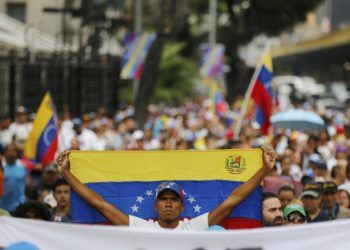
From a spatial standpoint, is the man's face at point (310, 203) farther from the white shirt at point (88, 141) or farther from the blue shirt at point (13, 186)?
the white shirt at point (88, 141)

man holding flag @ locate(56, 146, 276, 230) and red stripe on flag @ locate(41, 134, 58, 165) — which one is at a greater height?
red stripe on flag @ locate(41, 134, 58, 165)

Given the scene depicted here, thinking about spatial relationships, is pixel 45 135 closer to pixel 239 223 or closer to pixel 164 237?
pixel 239 223

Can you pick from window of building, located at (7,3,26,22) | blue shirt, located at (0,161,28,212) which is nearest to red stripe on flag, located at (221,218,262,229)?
blue shirt, located at (0,161,28,212)

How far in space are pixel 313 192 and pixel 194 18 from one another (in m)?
44.8

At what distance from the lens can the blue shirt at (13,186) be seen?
1305 cm

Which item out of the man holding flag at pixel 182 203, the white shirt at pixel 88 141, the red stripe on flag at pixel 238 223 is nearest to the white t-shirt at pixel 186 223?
the man holding flag at pixel 182 203

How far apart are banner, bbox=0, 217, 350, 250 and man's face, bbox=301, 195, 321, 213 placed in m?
4.53

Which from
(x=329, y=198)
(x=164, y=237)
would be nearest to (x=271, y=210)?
(x=329, y=198)

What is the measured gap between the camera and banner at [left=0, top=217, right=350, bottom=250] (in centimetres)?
604

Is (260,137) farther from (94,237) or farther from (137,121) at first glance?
(94,237)

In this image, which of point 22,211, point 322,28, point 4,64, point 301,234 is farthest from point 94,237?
point 322,28

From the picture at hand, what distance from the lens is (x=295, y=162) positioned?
1557 cm

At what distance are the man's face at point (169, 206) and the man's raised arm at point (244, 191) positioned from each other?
480 mm

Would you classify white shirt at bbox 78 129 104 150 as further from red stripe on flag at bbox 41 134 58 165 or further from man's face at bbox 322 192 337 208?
man's face at bbox 322 192 337 208
